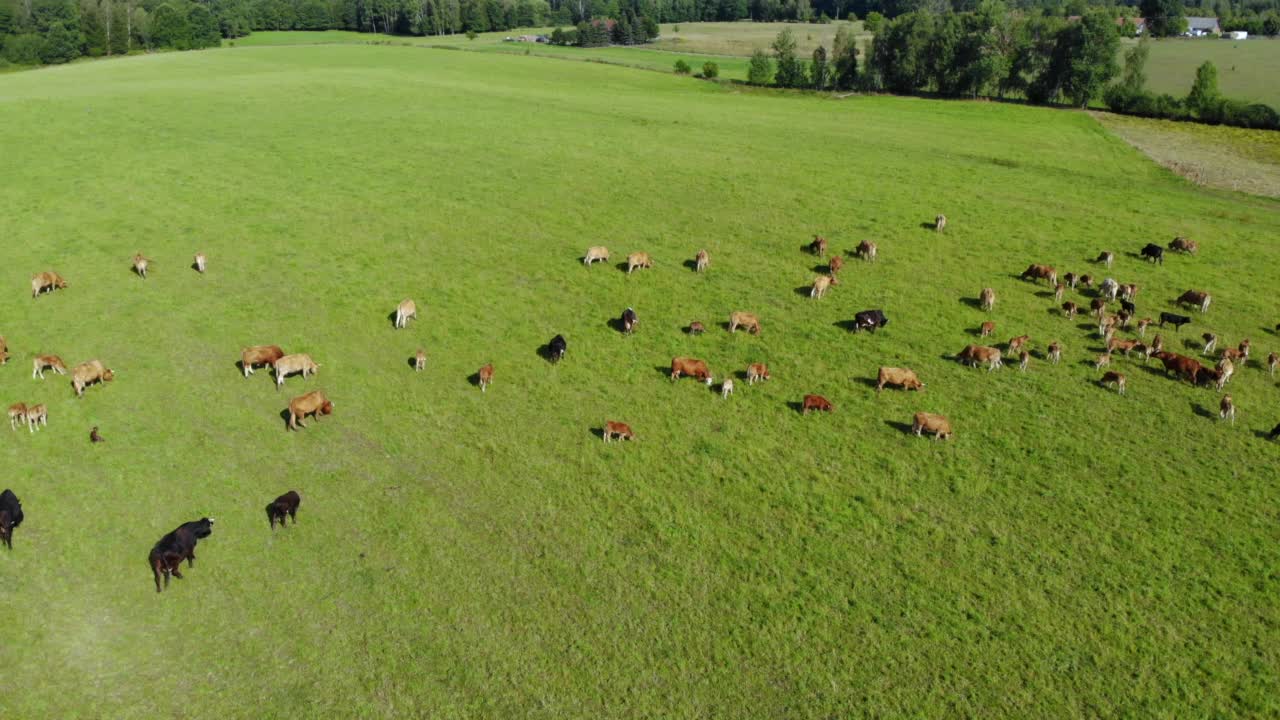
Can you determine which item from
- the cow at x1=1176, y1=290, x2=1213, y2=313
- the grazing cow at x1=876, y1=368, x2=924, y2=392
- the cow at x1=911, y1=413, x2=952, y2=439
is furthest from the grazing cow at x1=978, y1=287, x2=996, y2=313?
the cow at x1=911, y1=413, x2=952, y2=439

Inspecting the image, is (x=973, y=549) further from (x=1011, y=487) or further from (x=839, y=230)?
(x=839, y=230)

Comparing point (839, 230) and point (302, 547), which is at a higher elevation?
point (839, 230)

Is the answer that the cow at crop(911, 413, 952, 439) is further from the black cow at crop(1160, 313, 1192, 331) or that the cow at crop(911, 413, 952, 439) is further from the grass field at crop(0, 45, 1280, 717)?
the black cow at crop(1160, 313, 1192, 331)

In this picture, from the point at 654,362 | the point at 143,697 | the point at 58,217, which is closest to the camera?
the point at 143,697

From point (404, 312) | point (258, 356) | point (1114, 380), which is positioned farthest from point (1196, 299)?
point (258, 356)

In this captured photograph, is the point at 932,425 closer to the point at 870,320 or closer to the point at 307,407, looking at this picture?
the point at 870,320

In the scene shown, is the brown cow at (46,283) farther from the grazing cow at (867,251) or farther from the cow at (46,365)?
the grazing cow at (867,251)

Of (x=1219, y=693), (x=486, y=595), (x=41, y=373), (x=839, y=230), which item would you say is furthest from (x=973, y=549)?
(x=41, y=373)
